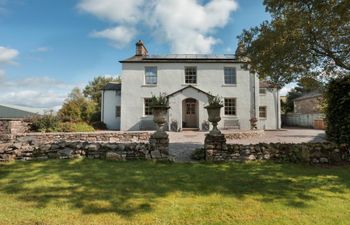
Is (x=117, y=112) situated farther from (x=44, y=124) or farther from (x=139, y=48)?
(x=44, y=124)

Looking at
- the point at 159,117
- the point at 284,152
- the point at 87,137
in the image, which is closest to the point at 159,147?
the point at 159,117

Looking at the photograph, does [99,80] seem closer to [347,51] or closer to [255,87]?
[255,87]

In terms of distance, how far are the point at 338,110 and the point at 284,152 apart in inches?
131

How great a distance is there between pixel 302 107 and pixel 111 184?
3790 cm

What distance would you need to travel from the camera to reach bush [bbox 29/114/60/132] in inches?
692

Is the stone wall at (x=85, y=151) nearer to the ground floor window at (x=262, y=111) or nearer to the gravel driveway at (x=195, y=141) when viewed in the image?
the gravel driveway at (x=195, y=141)

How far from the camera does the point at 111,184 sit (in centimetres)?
594

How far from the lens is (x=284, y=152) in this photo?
8.76m

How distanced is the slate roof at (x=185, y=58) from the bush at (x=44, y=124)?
8.32m

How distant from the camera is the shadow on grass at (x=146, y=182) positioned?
4.99 m

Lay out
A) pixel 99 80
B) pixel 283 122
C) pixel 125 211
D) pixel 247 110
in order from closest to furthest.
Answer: pixel 125 211
pixel 247 110
pixel 283 122
pixel 99 80

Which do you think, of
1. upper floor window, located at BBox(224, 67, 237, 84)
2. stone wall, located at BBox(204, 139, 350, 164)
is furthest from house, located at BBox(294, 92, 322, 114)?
stone wall, located at BBox(204, 139, 350, 164)

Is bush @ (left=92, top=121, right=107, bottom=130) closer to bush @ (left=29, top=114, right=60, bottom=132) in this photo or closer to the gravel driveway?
bush @ (left=29, top=114, right=60, bottom=132)

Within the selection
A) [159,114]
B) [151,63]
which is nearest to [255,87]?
[151,63]
